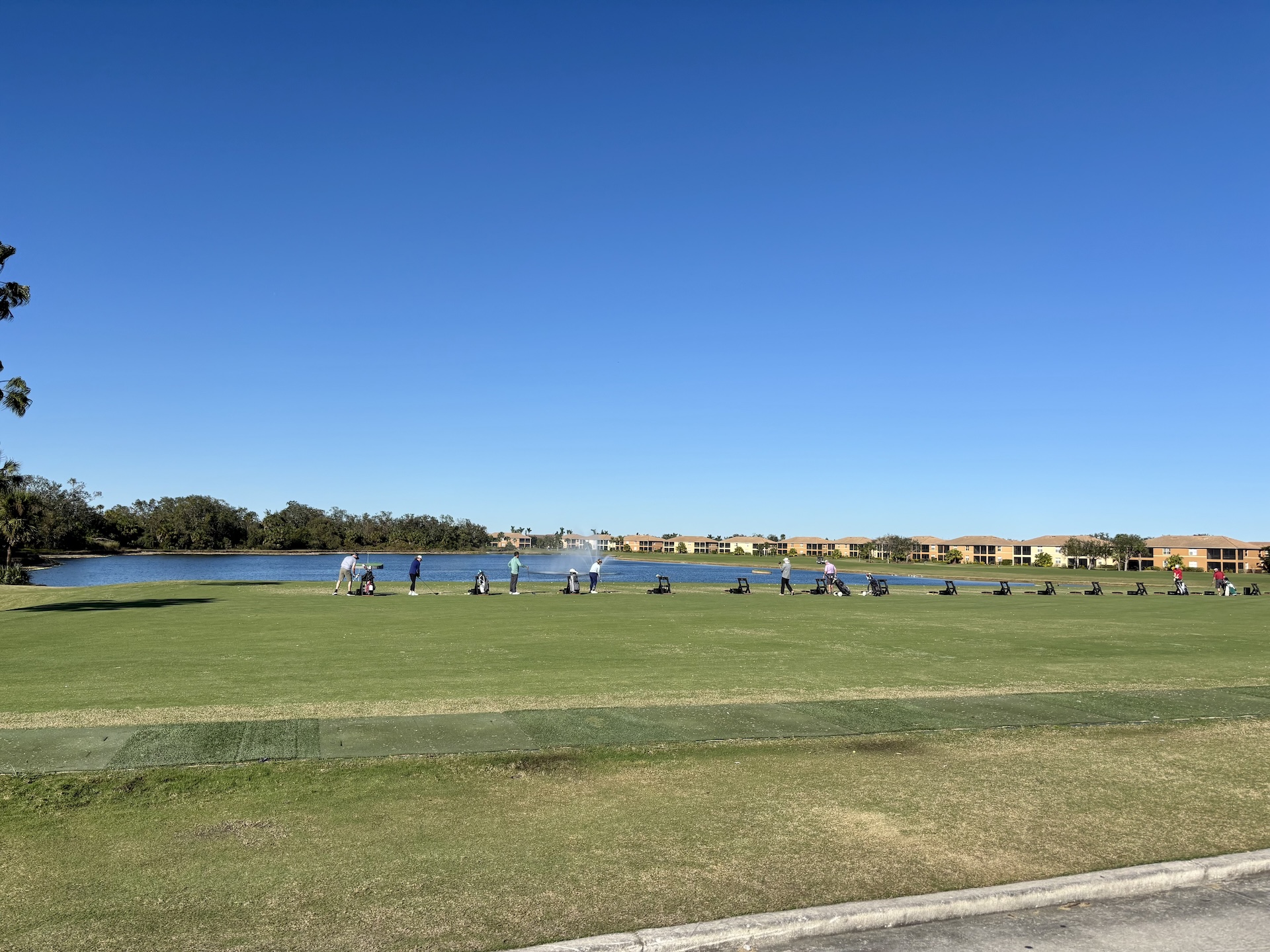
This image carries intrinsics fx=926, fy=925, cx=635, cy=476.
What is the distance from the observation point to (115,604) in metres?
31.3

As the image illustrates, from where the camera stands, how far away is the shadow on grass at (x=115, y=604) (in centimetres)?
2938

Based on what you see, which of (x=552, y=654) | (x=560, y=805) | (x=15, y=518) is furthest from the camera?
(x=15, y=518)

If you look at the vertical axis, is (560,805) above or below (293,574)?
above

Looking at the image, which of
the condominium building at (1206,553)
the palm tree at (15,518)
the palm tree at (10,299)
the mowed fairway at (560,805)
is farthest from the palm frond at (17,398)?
the condominium building at (1206,553)

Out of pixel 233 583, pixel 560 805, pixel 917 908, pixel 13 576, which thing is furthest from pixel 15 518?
pixel 917 908

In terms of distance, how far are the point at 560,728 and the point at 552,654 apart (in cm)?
666

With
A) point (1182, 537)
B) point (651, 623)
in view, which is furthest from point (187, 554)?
point (1182, 537)

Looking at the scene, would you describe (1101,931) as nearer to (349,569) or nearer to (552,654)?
(552,654)

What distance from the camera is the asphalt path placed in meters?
5.16

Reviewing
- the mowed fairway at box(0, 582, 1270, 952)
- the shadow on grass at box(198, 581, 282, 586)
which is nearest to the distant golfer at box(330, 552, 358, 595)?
the shadow on grass at box(198, 581, 282, 586)

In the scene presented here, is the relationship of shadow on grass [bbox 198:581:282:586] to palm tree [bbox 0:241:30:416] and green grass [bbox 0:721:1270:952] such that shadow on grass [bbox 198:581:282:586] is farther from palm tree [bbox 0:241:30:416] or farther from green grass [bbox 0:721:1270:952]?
green grass [bbox 0:721:1270:952]

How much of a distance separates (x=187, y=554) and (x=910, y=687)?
179m

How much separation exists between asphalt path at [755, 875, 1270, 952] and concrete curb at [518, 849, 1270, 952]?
59mm

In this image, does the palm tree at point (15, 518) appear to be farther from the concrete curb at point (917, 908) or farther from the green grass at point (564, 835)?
the concrete curb at point (917, 908)
